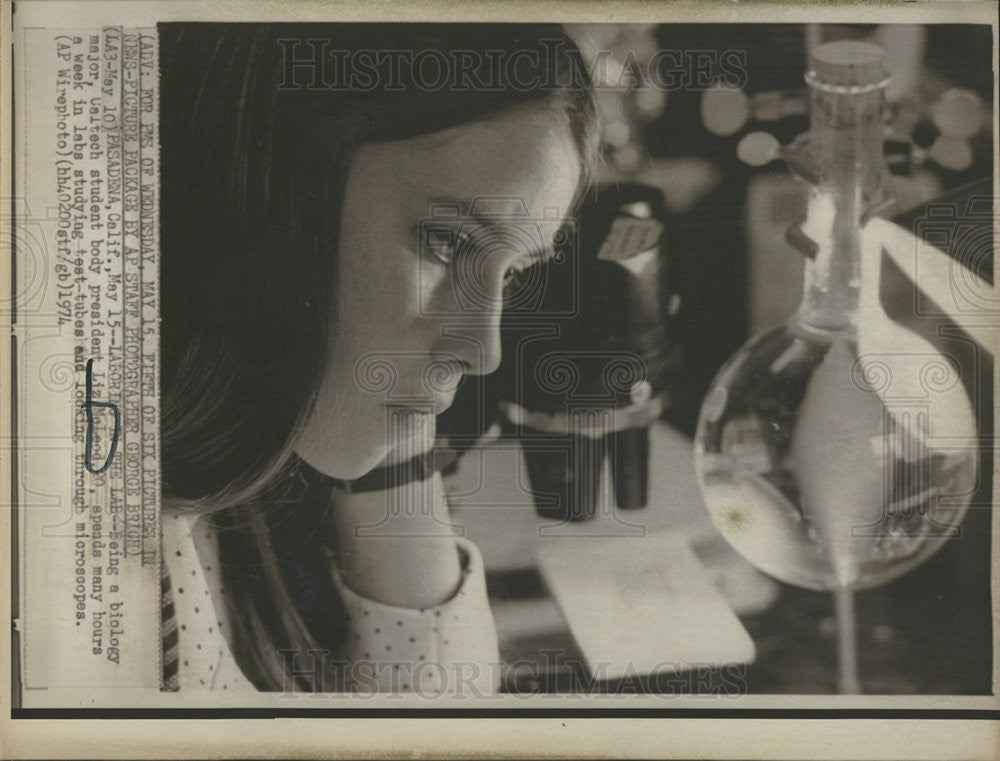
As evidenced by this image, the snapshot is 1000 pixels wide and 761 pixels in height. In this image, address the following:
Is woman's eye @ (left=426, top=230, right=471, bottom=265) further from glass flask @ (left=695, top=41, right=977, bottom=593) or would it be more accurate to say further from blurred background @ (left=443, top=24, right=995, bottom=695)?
glass flask @ (left=695, top=41, right=977, bottom=593)

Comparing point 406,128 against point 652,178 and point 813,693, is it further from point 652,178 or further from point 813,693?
point 813,693

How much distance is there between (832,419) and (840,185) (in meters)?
0.31

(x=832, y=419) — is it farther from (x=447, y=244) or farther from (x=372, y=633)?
(x=372, y=633)

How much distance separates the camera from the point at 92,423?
1.14 meters

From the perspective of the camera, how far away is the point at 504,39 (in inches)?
44.7

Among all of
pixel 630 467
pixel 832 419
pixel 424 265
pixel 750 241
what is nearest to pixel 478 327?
pixel 424 265

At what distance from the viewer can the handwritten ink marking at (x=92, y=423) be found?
1.14 m

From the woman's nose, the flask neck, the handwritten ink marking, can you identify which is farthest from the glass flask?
the handwritten ink marking

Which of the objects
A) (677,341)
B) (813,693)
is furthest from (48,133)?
(813,693)

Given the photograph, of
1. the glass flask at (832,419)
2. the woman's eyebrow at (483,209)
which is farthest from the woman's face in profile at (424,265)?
the glass flask at (832,419)

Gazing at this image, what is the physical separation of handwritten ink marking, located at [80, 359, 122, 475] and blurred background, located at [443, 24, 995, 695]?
1.47 feet

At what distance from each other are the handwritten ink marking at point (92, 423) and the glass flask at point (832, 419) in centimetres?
76

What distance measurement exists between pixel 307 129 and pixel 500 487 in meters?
0.53

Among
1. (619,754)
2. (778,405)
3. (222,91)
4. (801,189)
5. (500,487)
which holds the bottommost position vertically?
(619,754)
